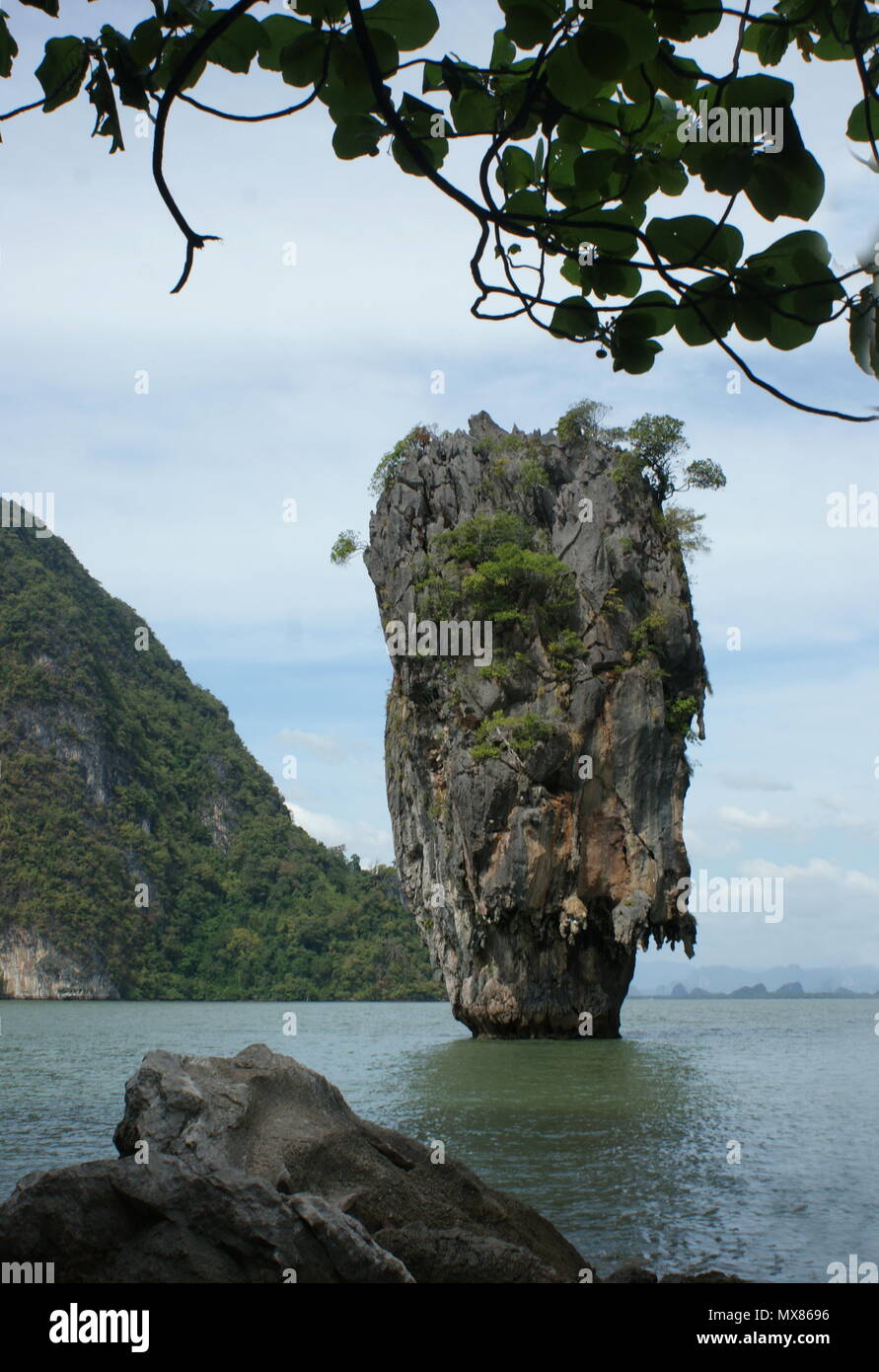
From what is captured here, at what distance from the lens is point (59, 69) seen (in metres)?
1.29

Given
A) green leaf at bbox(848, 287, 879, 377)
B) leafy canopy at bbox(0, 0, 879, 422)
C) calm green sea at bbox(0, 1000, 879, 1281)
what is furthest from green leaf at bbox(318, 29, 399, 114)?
calm green sea at bbox(0, 1000, 879, 1281)

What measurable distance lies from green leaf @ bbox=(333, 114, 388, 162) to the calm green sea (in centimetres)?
609

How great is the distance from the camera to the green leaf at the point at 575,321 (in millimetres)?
1349

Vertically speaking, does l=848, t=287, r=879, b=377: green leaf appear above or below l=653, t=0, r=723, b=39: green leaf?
below

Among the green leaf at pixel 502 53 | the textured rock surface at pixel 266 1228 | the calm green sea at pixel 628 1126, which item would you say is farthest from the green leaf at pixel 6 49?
the calm green sea at pixel 628 1126

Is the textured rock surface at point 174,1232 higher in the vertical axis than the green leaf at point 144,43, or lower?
lower

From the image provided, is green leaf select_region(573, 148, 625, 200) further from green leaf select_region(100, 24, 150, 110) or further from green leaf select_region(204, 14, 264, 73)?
green leaf select_region(100, 24, 150, 110)

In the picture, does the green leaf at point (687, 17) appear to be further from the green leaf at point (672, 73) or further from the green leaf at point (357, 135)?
the green leaf at point (357, 135)

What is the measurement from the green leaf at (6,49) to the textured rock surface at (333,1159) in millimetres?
4017

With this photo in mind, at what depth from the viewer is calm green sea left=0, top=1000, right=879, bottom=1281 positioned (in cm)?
688
